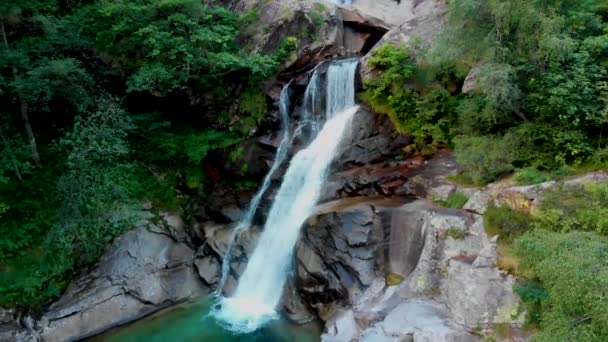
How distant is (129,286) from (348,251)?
5.85 metres

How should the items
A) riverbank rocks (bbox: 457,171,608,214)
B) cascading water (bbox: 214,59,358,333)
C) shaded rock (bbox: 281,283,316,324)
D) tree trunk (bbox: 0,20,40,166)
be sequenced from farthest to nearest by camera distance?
tree trunk (bbox: 0,20,40,166) < cascading water (bbox: 214,59,358,333) < shaded rock (bbox: 281,283,316,324) < riverbank rocks (bbox: 457,171,608,214)

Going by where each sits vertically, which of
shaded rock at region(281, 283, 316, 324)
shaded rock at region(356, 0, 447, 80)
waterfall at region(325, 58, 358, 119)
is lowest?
shaded rock at region(281, 283, 316, 324)

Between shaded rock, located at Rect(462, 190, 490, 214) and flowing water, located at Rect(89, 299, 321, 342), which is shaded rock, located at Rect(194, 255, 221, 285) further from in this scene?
shaded rock, located at Rect(462, 190, 490, 214)

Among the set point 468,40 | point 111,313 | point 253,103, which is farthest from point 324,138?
point 111,313

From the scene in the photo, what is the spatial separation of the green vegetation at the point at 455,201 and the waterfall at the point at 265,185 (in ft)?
16.6

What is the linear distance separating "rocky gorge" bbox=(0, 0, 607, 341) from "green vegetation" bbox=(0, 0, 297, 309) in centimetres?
69

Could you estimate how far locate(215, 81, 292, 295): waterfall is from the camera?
1241 cm

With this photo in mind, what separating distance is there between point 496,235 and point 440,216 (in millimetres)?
1296

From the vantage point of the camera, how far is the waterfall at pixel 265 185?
12.4 meters

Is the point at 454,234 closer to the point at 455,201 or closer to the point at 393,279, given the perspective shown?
the point at 455,201

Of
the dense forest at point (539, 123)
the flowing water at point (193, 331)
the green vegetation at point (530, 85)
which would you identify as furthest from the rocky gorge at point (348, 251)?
the green vegetation at point (530, 85)

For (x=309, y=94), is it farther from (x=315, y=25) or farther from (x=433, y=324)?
(x=433, y=324)

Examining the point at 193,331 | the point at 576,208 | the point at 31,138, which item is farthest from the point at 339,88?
the point at 31,138

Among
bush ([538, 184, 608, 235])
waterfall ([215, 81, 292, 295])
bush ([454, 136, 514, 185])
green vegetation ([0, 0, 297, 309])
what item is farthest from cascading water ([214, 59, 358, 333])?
bush ([538, 184, 608, 235])
